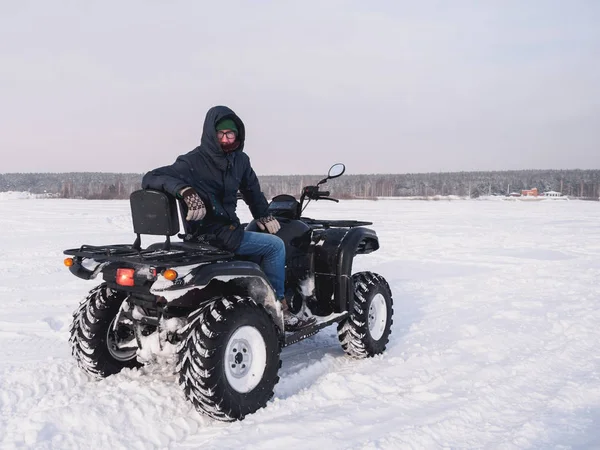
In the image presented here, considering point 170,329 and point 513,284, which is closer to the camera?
point 170,329

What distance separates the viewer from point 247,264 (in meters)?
3.80

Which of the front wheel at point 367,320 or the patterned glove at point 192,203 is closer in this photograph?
the patterned glove at point 192,203

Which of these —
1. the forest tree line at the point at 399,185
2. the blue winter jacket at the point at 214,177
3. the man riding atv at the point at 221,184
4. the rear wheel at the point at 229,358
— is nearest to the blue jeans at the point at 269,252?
the man riding atv at the point at 221,184

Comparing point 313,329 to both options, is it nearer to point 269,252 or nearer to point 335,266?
point 335,266

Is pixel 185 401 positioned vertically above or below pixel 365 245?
below

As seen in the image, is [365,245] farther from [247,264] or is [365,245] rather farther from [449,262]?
[449,262]

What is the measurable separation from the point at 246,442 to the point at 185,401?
0.70m

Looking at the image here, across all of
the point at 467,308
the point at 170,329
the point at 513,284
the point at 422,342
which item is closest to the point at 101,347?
the point at 170,329

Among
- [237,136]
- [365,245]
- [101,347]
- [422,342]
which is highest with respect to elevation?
[237,136]

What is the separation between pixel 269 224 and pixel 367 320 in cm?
148

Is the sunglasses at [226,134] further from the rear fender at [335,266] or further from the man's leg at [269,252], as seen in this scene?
the rear fender at [335,266]

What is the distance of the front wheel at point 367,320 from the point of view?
499 centimetres

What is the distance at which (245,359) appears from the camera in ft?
12.3

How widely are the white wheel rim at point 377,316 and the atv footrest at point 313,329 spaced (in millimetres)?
489
